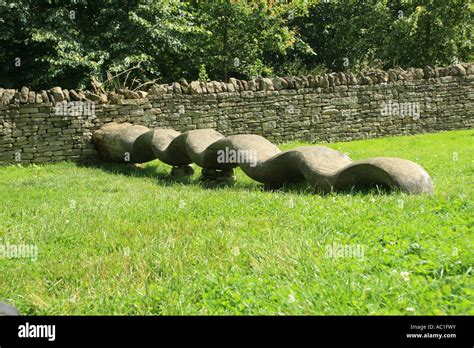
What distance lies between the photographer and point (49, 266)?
4090mm

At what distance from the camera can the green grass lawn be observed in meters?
2.92

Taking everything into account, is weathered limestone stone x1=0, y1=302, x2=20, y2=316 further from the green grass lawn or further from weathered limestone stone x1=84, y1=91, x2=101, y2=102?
weathered limestone stone x1=84, y1=91, x2=101, y2=102

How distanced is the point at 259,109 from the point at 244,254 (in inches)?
375

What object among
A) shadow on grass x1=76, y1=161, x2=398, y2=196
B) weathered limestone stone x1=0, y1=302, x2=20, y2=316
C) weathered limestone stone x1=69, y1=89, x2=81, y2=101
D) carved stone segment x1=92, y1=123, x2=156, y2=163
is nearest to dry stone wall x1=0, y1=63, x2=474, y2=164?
weathered limestone stone x1=69, y1=89, x2=81, y2=101

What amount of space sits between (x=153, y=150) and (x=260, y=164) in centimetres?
293

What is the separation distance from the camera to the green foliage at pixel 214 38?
49.9 ft

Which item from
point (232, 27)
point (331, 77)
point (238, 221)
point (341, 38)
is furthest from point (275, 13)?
point (238, 221)

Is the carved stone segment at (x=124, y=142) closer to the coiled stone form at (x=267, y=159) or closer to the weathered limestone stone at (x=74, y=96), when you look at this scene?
the coiled stone form at (x=267, y=159)

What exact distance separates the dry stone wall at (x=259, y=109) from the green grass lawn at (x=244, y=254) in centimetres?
480

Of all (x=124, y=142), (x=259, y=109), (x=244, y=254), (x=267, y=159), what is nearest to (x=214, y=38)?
(x=259, y=109)

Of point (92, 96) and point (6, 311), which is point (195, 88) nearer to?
point (92, 96)

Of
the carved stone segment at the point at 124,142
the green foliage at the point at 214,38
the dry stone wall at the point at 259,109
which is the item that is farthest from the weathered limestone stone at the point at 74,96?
the carved stone segment at the point at 124,142

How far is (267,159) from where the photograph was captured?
7.22 metres
